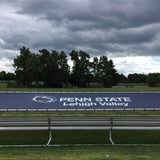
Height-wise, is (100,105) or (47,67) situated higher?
(47,67)

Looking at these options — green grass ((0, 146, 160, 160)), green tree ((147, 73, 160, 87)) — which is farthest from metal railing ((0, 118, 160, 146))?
green tree ((147, 73, 160, 87))

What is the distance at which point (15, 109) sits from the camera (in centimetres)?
2275

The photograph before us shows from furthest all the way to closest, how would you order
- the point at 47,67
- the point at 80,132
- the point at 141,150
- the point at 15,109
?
the point at 47,67 → the point at 15,109 → the point at 80,132 → the point at 141,150

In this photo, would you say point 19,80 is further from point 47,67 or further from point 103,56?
point 103,56

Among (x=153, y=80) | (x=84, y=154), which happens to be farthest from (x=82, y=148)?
(x=153, y=80)

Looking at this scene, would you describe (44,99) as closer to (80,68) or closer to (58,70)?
(58,70)

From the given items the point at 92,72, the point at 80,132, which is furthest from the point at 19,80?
the point at 80,132

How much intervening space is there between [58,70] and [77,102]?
194ft

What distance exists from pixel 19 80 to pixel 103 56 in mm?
35805

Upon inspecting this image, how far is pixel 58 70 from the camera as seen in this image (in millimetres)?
82938

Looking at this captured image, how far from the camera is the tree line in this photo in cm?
8106

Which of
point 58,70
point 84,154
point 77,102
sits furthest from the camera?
point 58,70

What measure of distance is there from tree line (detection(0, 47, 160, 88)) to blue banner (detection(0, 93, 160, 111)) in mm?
54609

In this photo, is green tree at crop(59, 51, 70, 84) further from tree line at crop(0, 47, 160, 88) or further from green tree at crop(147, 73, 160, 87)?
green tree at crop(147, 73, 160, 87)
